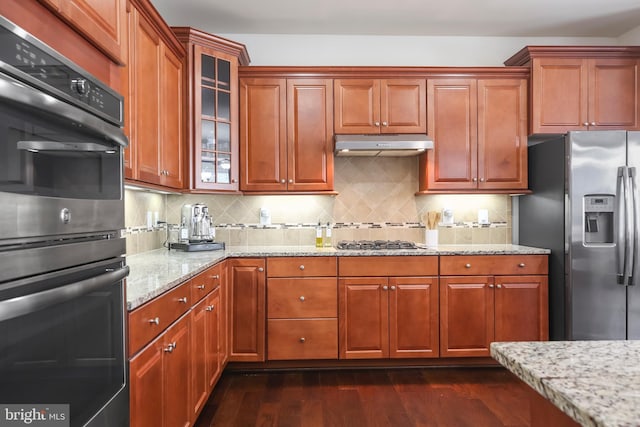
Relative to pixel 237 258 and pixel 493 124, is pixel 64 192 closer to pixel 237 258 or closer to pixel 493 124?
pixel 237 258

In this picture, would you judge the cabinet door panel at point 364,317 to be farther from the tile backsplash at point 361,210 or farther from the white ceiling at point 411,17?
the white ceiling at point 411,17

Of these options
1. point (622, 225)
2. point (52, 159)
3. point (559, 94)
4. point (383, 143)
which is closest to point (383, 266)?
point (383, 143)

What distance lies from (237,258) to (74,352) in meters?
2.06

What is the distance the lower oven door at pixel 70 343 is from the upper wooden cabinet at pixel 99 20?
0.64 metres

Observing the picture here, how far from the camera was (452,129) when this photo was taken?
3.30m

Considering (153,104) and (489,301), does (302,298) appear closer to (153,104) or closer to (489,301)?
(489,301)

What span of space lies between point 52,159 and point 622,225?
3344 mm

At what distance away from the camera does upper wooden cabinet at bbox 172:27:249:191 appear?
2959 mm

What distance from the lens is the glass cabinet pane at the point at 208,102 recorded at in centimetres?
303

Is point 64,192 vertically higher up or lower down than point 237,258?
higher up

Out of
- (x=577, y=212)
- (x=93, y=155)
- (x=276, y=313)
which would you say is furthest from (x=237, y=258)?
(x=577, y=212)

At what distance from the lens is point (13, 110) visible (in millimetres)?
741

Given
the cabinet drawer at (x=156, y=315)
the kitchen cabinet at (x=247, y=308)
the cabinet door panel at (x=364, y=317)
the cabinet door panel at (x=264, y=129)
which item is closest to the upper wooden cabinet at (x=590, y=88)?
the cabinet door panel at (x=364, y=317)

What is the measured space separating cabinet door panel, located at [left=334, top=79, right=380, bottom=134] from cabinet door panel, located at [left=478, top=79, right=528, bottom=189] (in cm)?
88
